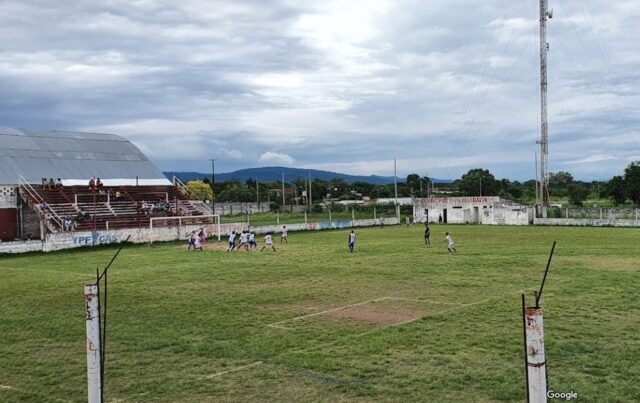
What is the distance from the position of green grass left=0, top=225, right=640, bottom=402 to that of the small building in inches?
1689

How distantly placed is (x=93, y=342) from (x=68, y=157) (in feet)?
192

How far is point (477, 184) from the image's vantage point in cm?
14000

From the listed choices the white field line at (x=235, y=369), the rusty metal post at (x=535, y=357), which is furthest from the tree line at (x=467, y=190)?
the rusty metal post at (x=535, y=357)

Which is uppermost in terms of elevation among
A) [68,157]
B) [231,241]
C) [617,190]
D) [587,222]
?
[68,157]

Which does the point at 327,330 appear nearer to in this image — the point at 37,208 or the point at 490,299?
the point at 490,299

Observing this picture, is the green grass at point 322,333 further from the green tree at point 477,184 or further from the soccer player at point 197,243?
the green tree at point 477,184

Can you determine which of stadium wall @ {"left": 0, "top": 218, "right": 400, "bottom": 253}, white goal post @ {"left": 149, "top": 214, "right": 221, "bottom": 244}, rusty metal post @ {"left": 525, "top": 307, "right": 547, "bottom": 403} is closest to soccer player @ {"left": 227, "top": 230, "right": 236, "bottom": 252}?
stadium wall @ {"left": 0, "top": 218, "right": 400, "bottom": 253}

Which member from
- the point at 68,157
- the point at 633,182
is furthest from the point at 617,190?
the point at 68,157

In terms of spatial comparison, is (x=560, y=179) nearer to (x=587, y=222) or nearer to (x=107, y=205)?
(x=587, y=222)

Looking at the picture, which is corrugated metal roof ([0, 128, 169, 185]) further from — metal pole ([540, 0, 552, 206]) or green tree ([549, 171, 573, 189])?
green tree ([549, 171, 573, 189])

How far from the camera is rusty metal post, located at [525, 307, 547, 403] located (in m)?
5.79

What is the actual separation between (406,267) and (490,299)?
984 cm

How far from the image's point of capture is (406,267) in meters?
29.7

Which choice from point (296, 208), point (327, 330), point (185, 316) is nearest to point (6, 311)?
point (185, 316)
